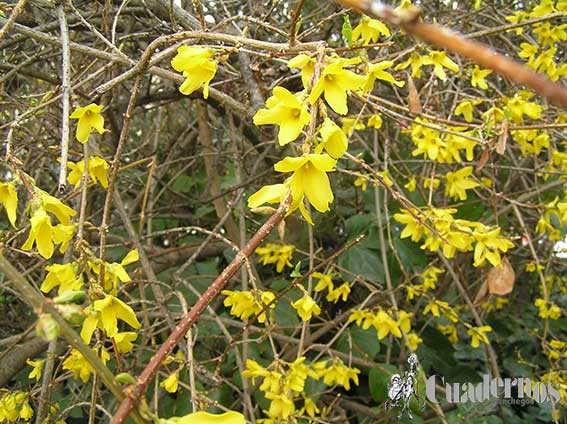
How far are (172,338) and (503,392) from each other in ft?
8.61

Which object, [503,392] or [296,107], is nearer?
[296,107]

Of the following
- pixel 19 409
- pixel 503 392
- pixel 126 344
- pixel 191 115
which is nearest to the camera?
pixel 126 344

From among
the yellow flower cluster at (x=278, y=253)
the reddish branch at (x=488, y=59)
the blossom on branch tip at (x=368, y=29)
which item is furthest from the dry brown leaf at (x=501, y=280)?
→ the reddish branch at (x=488, y=59)

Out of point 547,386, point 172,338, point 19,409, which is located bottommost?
point 547,386

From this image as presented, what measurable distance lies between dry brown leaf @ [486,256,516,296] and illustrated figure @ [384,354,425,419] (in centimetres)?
59

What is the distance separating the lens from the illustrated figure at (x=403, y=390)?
2384 millimetres

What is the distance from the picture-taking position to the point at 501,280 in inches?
78.5

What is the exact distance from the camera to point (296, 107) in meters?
1.08

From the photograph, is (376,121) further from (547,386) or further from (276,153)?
(547,386)

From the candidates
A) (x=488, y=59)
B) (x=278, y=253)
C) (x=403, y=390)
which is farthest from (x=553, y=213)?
(x=488, y=59)

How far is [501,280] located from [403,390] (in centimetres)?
72

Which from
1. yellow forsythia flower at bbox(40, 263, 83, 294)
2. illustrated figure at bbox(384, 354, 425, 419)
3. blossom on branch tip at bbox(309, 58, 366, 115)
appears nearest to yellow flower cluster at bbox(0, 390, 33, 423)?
yellow forsythia flower at bbox(40, 263, 83, 294)

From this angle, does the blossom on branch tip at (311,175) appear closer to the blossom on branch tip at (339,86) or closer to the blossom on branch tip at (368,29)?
the blossom on branch tip at (339,86)

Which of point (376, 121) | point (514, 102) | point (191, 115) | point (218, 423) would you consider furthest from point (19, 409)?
point (191, 115)
